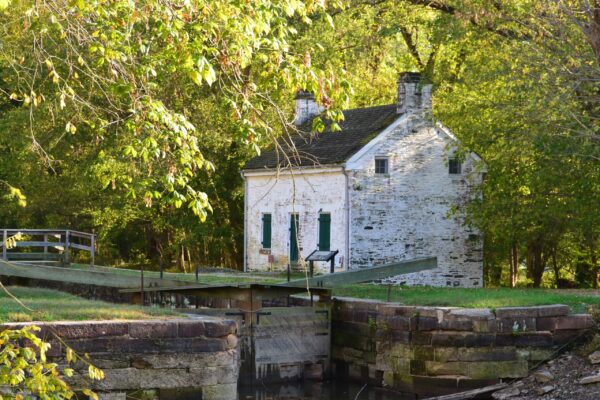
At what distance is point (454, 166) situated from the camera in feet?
102

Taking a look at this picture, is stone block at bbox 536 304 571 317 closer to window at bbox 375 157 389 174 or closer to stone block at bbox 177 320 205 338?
stone block at bbox 177 320 205 338

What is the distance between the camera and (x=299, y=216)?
3178cm

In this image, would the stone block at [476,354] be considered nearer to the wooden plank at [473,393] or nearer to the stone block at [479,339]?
the stone block at [479,339]

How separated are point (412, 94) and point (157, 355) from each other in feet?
58.5

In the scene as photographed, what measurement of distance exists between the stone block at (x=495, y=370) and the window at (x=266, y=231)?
1546 cm

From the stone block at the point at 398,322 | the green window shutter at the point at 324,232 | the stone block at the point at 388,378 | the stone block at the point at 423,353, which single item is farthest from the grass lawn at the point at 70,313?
the green window shutter at the point at 324,232

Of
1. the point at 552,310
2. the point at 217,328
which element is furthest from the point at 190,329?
the point at 552,310

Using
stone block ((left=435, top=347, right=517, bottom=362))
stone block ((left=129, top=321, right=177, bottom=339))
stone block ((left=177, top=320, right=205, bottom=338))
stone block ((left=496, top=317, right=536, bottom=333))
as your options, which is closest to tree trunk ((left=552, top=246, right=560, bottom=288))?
stone block ((left=496, top=317, right=536, bottom=333))

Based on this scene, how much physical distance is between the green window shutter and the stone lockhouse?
0.03 metres

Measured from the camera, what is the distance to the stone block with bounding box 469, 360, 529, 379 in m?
18.5

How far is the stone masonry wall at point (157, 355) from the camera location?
533 inches

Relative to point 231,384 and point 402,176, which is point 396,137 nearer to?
point 402,176

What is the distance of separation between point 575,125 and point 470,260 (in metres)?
7.09

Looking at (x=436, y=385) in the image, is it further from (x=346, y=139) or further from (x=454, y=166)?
(x=346, y=139)
